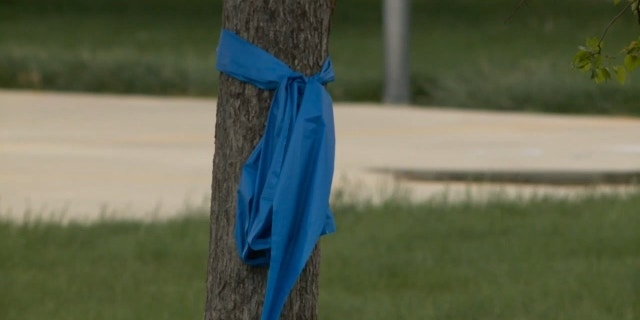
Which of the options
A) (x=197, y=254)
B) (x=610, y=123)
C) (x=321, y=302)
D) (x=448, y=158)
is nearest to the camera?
(x=321, y=302)

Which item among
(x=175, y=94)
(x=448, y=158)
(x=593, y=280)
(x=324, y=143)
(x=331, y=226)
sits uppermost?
(x=324, y=143)

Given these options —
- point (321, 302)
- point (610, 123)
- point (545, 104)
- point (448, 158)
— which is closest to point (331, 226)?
point (321, 302)

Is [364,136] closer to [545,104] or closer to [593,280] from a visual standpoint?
[545,104]

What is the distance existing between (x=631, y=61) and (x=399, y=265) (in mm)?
3742

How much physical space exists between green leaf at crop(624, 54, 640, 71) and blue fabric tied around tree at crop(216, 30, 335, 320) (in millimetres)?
861

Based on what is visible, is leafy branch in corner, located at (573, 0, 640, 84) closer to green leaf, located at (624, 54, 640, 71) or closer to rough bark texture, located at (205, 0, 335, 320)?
green leaf, located at (624, 54, 640, 71)

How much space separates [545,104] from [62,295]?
13006 millimetres

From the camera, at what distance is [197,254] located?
26.0ft

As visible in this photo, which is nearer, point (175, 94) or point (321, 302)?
point (321, 302)

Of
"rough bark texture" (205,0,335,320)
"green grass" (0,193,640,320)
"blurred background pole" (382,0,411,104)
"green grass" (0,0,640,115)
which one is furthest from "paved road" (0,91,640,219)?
"rough bark texture" (205,0,335,320)

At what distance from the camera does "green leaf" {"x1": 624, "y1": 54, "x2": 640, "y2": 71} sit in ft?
12.7

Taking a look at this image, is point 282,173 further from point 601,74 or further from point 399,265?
point 399,265

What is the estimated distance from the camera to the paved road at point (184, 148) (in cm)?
1054

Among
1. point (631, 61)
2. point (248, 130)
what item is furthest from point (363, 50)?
point (631, 61)
